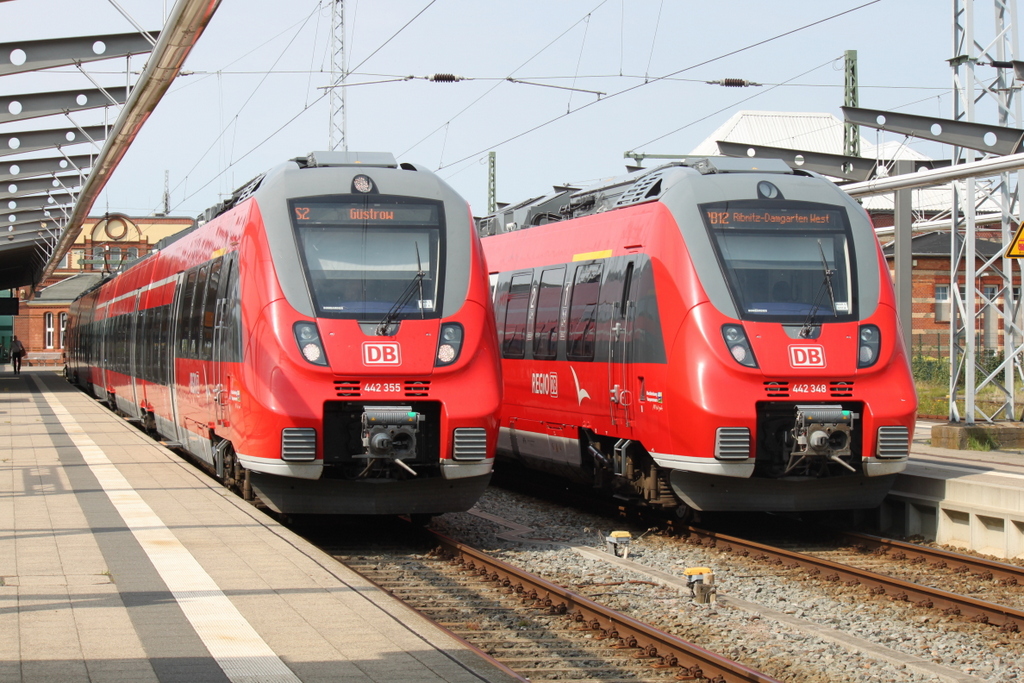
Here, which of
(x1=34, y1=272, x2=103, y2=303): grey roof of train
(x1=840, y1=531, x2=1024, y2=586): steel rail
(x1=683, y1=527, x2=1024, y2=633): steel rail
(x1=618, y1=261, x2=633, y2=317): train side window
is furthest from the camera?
(x1=34, y1=272, x2=103, y2=303): grey roof of train

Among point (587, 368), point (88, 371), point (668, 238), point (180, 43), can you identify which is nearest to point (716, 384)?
point (668, 238)

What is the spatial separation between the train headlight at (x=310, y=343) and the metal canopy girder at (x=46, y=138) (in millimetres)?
13400

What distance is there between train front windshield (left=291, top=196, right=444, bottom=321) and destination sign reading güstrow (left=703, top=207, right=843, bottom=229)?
8.63 ft

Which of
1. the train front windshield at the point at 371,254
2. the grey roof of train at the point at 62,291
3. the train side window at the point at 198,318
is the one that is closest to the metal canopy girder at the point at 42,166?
the train side window at the point at 198,318

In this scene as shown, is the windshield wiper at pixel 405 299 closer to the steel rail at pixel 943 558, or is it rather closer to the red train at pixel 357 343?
the red train at pixel 357 343

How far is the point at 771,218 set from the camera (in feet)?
37.5

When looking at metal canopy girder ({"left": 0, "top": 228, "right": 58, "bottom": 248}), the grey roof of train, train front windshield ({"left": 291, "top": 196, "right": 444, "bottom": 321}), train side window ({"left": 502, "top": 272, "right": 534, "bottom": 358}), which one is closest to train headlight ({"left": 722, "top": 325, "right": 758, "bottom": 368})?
train front windshield ({"left": 291, "top": 196, "right": 444, "bottom": 321})

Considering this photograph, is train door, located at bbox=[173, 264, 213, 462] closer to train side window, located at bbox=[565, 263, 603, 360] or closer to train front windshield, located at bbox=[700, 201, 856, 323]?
train side window, located at bbox=[565, 263, 603, 360]

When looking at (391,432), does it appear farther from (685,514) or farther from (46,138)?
(46,138)

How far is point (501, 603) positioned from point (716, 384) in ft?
9.86

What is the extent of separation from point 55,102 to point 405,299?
1155 cm

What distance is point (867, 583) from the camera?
9711 millimetres

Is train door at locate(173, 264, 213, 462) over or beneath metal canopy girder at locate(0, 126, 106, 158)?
beneath

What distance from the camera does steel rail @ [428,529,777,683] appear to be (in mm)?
6940
